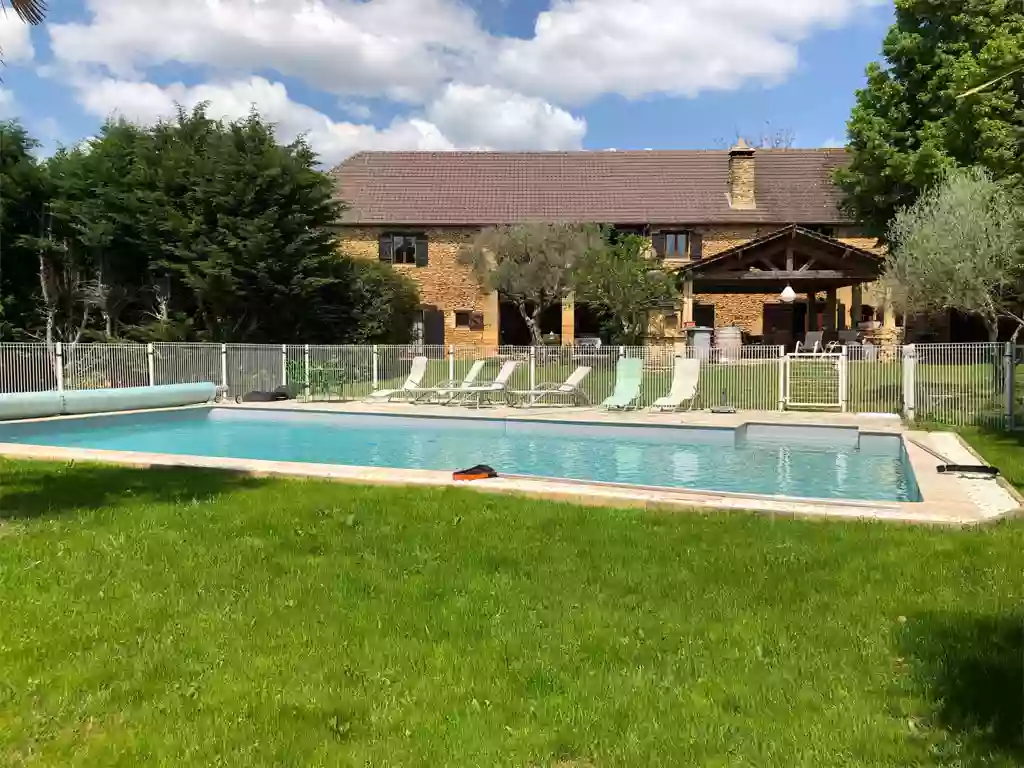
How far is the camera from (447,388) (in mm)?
17797

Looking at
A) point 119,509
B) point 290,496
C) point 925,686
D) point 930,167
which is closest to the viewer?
point 925,686

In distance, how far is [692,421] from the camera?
1417 cm

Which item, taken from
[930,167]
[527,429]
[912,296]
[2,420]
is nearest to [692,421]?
[527,429]

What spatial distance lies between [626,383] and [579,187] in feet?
61.0

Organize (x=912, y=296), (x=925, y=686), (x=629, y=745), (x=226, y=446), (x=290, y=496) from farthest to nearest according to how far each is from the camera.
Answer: (x=912, y=296), (x=226, y=446), (x=290, y=496), (x=925, y=686), (x=629, y=745)

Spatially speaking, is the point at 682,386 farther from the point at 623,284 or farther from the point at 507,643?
the point at 507,643

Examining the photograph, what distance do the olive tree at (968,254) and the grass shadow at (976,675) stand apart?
11618 millimetres

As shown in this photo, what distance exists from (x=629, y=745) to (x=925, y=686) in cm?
132

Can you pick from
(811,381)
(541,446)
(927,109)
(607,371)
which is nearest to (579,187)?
(927,109)

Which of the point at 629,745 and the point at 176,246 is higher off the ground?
the point at 176,246

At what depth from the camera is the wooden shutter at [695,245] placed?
1246 inches

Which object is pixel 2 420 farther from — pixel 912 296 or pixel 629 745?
pixel 912 296

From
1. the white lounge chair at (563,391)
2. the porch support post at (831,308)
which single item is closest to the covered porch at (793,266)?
the porch support post at (831,308)

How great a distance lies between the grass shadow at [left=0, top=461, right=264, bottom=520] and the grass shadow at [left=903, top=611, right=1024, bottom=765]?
5.81 m
